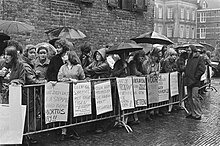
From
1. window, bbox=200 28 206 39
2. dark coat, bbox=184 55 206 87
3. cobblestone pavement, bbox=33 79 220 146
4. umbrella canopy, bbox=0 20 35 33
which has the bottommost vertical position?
cobblestone pavement, bbox=33 79 220 146

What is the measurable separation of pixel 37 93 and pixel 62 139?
1.20 metres

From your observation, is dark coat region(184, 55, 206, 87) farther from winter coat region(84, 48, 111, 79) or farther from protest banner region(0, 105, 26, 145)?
protest banner region(0, 105, 26, 145)

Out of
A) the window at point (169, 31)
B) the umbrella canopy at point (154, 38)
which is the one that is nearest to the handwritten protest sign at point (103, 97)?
the umbrella canopy at point (154, 38)

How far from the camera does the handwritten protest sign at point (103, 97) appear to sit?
8.53m

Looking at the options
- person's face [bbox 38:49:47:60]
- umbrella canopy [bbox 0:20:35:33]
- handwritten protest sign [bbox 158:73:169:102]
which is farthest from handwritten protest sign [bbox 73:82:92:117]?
handwritten protest sign [bbox 158:73:169:102]

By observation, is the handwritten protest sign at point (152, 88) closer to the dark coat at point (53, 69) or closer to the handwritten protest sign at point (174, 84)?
the handwritten protest sign at point (174, 84)

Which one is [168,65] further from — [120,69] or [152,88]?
[120,69]

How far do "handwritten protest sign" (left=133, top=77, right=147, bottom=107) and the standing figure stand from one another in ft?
4.65

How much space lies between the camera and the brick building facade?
1141cm

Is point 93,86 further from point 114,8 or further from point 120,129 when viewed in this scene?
point 114,8

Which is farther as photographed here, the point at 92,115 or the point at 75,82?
the point at 92,115

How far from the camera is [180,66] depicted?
11812 mm

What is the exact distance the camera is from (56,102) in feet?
25.3

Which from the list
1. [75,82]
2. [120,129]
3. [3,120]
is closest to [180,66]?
[120,129]
